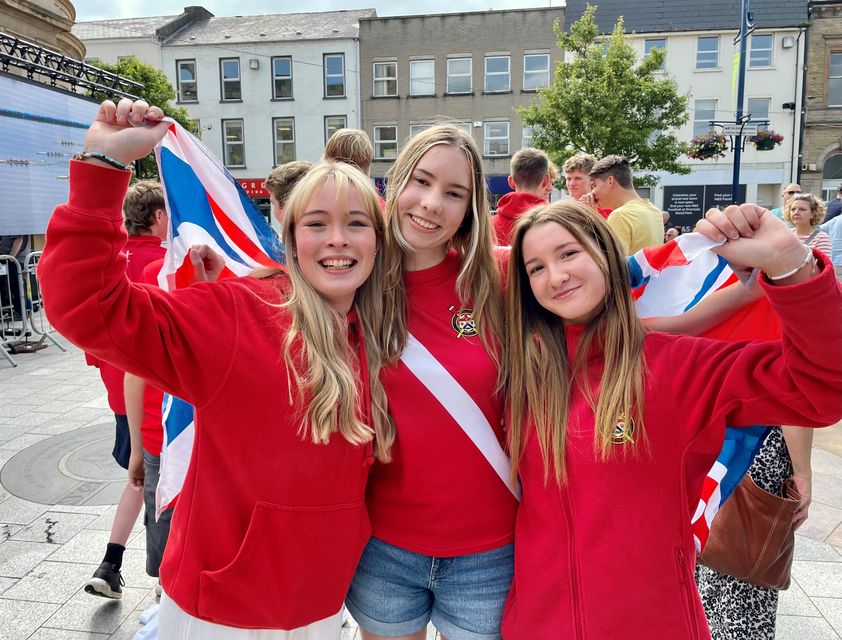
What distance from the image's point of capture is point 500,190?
79.0ft

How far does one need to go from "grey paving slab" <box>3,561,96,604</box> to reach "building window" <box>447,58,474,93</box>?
25.8m

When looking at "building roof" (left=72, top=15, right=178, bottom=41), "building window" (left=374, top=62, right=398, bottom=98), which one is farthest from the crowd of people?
"building roof" (left=72, top=15, right=178, bottom=41)

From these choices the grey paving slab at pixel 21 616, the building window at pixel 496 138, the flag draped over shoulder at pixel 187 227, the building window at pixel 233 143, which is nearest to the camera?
the flag draped over shoulder at pixel 187 227

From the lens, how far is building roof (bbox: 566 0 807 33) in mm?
24203

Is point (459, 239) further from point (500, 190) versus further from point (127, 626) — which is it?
point (500, 190)

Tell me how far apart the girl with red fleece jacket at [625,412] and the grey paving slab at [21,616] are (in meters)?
2.43

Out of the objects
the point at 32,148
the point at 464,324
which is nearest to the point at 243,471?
the point at 464,324

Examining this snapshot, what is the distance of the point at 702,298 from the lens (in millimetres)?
2004

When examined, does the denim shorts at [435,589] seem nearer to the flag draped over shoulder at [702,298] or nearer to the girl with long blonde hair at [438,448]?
the girl with long blonde hair at [438,448]

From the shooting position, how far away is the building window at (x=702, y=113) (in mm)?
24719

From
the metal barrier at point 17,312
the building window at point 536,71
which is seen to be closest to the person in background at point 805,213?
the metal barrier at point 17,312

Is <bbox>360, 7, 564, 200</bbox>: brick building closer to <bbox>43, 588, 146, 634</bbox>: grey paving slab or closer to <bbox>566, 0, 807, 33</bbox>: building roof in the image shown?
<bbox>566, 0, 807, 33</bbox>: building roof

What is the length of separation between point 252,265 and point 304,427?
3.52ft

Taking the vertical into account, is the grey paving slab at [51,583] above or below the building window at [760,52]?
below
